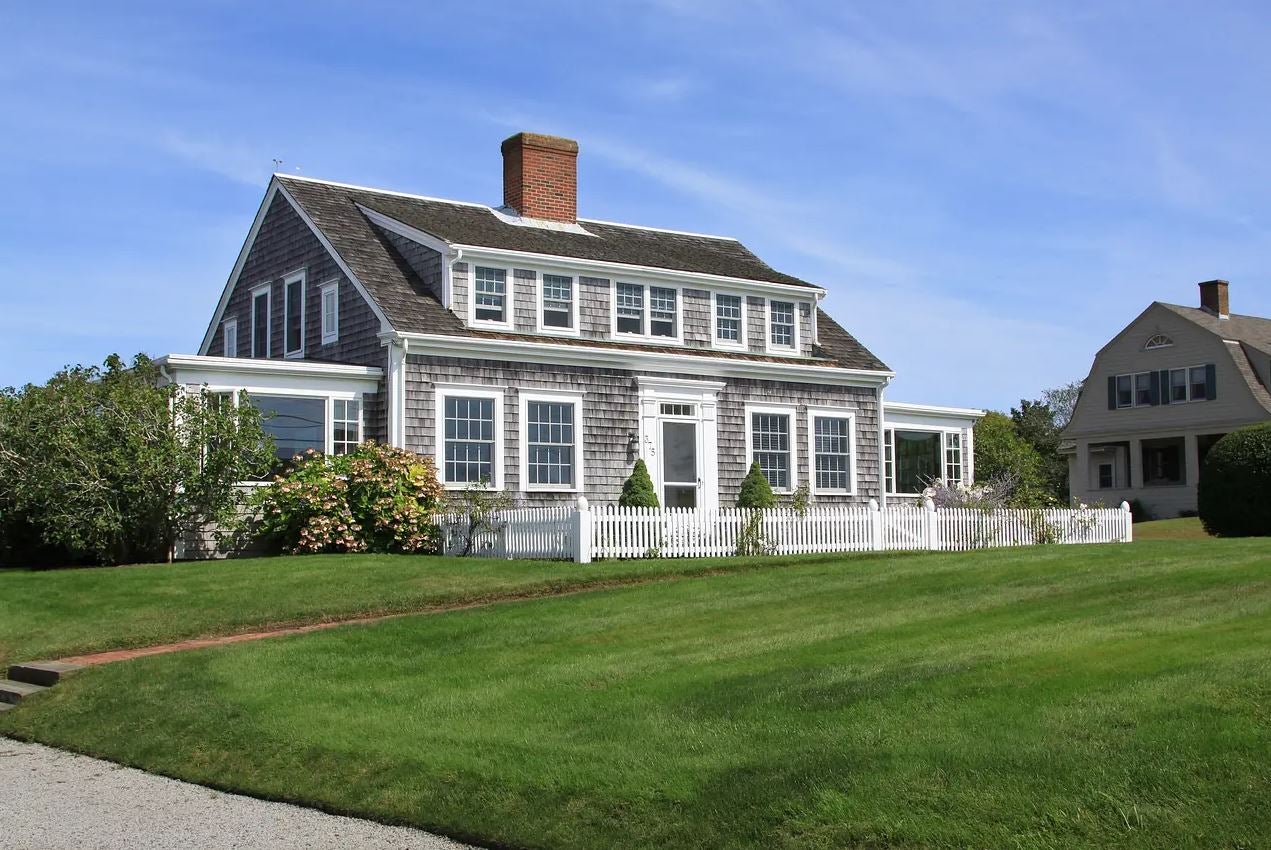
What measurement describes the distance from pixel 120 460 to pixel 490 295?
772 centimetres

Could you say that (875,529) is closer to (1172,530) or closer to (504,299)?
(504,299)

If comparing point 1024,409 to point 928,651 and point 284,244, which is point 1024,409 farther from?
point 928,651

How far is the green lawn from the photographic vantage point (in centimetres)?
3558

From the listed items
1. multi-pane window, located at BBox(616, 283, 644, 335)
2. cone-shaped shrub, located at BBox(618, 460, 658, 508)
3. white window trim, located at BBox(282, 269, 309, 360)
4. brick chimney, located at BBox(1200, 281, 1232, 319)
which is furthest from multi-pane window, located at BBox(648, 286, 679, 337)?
brick chimney, located at BBox(1200, 281, 1232, 319)

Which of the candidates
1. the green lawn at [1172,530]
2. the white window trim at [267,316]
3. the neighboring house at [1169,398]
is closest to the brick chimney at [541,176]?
the white window trim at [267,316]

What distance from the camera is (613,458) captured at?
25969 mm

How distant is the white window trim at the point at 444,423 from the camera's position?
2403cm

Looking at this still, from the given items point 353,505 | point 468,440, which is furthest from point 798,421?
point 353,505

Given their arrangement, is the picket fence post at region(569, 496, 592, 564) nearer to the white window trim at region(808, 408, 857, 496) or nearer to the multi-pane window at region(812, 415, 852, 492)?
the white window trim at region(808, 408, 857, 496)

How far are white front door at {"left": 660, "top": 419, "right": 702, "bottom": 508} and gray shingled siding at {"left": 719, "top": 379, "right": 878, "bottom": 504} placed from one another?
55 centimetres

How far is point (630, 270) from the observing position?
1061 inches

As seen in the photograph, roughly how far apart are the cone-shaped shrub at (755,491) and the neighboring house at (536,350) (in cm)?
95

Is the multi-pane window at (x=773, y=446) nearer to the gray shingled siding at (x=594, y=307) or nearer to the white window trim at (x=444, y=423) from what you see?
the gray shingled siding at (x=594, y=307)

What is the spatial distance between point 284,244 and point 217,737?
1962 centimetres
